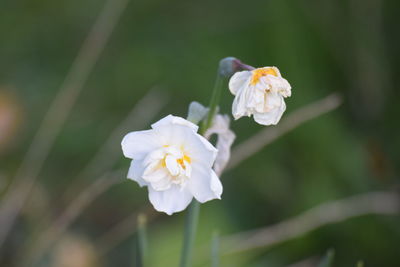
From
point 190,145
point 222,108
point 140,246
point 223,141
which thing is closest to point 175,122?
point 190,145

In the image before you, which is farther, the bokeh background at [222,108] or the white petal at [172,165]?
the bokeh background at [222,108]

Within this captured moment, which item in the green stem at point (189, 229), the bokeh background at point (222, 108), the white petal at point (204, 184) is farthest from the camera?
the bokeh background at point (222, 108)

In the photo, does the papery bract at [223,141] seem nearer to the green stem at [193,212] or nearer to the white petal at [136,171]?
the green stem at [193,212]

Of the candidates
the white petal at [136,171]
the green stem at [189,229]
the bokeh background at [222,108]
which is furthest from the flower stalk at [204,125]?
the bokeh background at [222,108]

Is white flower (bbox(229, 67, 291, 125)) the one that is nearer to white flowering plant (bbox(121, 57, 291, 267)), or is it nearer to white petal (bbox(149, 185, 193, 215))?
white flowering plant (bbox(121, 57, 291, 267))

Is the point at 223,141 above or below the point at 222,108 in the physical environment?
below

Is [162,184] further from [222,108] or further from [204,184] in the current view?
[222,108]

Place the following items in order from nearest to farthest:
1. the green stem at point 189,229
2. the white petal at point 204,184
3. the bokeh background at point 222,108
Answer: the white petal at point 204,184, the green stem at point 189,229, the bokeh background at point 222,108

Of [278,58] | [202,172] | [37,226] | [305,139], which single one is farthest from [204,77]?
[202,172]
